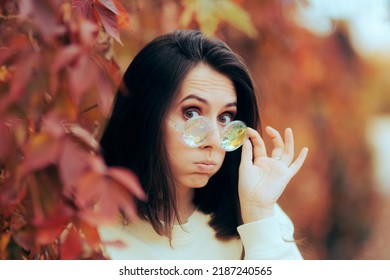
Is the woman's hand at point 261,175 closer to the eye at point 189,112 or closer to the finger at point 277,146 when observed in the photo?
the finger at point 277,146

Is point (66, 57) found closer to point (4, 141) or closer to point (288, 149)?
point (4, 141)

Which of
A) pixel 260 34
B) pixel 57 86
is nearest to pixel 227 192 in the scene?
pixel 57 86

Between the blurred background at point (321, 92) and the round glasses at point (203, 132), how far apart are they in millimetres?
284

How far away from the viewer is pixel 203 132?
1382 mm

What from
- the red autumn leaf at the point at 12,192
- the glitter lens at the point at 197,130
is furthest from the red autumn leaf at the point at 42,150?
the glitter lens at the point at 197,130

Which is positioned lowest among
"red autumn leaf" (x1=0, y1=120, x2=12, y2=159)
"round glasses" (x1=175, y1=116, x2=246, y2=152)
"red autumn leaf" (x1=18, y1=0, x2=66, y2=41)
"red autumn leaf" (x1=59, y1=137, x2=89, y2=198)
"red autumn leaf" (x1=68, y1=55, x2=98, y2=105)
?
"round glasses" (x1=175, y1=116, x2=246, y2=152)

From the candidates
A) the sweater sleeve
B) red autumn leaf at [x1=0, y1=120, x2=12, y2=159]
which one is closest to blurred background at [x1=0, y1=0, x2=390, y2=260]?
red autumn leaf at [x1=0, y1=120, x2=12, y2=159]

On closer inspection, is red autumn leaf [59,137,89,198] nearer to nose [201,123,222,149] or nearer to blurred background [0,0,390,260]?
blurred background [0,0,390,260]

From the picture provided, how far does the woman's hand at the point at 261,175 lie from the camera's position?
144 centimetres

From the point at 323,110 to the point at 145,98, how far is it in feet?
5.84

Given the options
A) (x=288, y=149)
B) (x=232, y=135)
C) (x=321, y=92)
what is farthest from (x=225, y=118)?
(x=321, y=92)

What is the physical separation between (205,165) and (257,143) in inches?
5.5

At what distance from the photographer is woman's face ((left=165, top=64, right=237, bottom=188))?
1.41 meters
